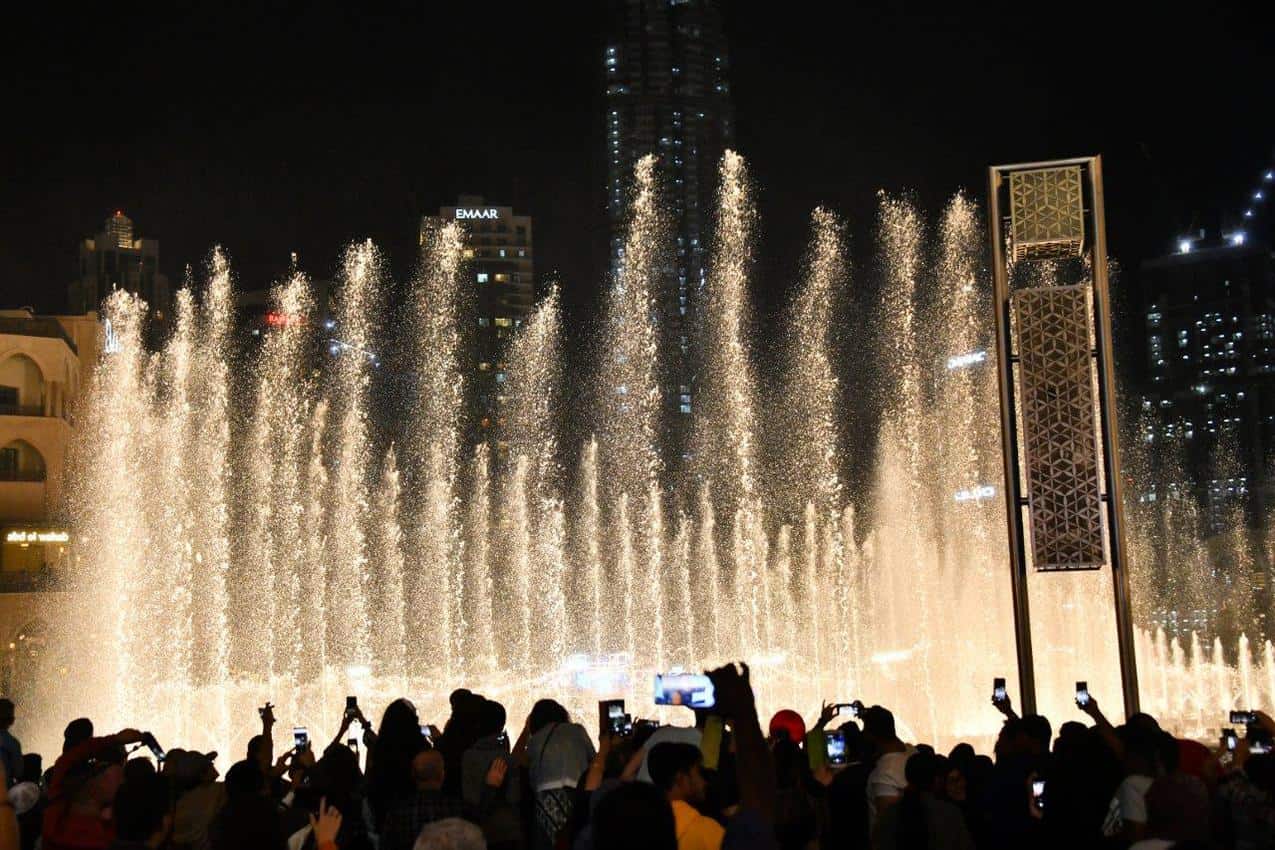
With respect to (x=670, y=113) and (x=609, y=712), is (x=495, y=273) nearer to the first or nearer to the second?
(x=670, y=113)

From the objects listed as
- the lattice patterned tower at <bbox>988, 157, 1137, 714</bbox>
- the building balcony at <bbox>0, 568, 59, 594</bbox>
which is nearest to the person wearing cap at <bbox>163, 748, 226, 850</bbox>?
the lattice patterned tower at <bbox>988, 157, 1137, 714</bbox>

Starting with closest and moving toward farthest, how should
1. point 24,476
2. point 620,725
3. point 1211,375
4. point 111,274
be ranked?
point 620,725 → point 24,476 → point 1211,375 → point 111,274

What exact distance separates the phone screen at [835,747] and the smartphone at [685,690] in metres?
0.97

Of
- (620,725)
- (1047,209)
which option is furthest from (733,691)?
(1047,209)

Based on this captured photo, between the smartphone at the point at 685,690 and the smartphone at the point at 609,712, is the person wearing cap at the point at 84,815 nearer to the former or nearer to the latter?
the smartphone at the point at 609,712

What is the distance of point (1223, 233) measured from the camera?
90.2 meters

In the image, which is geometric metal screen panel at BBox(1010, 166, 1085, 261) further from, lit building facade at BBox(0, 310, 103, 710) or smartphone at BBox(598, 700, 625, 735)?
lit building facade at BBox(0, 310, 103, 710)

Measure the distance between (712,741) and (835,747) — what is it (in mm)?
1972

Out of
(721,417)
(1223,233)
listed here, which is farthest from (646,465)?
(1223,233)

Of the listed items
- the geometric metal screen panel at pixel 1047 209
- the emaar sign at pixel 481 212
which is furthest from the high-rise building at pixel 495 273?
the geometric metal screen panel at pixel 1047 209

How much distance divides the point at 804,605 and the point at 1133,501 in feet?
86.8

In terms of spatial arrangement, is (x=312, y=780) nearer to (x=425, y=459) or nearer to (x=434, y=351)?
(x=434, y=351)

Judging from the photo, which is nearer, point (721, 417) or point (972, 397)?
point (972, 397)

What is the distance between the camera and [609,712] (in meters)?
7.04
